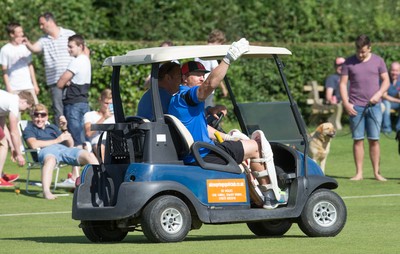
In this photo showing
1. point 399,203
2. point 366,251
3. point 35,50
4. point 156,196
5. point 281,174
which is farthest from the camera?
point 35,50

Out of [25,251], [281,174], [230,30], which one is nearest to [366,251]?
[281,174]

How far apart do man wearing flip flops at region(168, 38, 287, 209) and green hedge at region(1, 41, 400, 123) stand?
12.4 m

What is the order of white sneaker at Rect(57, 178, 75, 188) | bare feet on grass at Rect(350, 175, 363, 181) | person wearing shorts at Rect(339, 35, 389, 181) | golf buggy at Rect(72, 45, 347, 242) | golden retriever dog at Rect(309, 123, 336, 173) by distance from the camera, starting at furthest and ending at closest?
golden retriever dog at Rect(309, 123, 336, 173) < bare feet on grass at Rect(350, 175, 363, 181) < person wearing shorts at Rect(339, 35, 389, 181) < white sneaker at Rect(57, 178, 75, 188) < golf buggy at Rect(72, 45, 347, 242)

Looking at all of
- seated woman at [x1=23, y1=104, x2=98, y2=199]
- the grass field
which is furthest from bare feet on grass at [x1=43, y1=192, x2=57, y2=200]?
the grass field

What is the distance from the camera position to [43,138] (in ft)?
53.1

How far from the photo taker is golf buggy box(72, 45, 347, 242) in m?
10.3

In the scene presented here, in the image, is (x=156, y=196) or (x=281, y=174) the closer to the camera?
(x=156, y=196)

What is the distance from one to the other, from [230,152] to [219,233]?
1447 millimetres

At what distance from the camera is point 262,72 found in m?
26.2

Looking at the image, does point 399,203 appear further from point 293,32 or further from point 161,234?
point 293,32

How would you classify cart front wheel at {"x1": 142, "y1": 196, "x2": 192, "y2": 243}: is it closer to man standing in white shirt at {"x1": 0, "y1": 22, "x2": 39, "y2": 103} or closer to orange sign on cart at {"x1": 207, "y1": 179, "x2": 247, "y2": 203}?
orange sign on cart at {"x1": 207, "y1": 179, "x2": 247, "y2": 203}

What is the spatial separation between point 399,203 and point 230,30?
1337 centimetres

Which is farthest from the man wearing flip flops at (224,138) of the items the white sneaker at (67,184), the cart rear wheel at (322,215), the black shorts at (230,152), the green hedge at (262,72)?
the green hedge at (262,72)

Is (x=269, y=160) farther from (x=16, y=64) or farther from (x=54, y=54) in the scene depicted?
(x=16, y=64)
